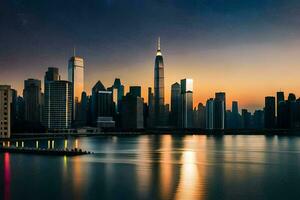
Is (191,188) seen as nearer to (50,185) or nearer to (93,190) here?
(93,190)

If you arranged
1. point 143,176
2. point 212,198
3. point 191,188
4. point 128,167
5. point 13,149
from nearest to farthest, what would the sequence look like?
point 212,198 → point 191,188 → point 143,176 → point 128,167 → point 13,149

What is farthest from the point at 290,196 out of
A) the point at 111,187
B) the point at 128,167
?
the point at 128,167

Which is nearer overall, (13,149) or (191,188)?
(191,188)

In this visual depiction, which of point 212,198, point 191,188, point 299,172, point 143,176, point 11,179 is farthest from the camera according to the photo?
point 299,172

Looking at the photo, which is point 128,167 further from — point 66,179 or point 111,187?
point 111,187

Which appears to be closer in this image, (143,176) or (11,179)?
(11,179)

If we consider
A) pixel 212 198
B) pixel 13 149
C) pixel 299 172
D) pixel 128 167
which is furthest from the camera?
pixel 13 149

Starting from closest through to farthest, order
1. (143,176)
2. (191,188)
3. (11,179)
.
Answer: (191,188) < (11,179) < (143,176)

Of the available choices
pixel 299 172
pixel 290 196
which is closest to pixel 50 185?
pixel 290 196
